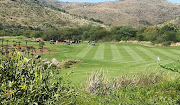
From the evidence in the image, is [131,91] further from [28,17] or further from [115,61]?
[28,17]

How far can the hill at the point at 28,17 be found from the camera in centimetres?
6812

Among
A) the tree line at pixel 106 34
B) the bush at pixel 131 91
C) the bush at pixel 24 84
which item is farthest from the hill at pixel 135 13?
the bush at pixel 24 84

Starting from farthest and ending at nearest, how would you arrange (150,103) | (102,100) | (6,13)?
(6,13) < (102,100) < (150,103)

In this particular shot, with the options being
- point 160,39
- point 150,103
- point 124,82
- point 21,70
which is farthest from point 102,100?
point 160,39

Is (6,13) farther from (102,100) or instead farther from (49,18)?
(102,100)

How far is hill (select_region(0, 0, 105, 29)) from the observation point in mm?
68125

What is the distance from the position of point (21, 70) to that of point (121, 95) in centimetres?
415

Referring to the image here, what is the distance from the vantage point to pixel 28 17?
7562 cm

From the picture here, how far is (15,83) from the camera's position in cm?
350

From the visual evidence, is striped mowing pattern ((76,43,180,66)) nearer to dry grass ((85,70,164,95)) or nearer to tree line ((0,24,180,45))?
dry grass ((85,70,164,95))

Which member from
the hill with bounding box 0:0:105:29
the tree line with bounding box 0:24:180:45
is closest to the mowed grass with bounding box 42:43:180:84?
the tree line with bounding box 0:24:180:45

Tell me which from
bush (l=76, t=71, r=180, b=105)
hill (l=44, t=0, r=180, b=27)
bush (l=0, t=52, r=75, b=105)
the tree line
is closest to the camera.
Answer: bush (l=0, t=52, r=75, b=105)

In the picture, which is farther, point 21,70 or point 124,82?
point 124,82

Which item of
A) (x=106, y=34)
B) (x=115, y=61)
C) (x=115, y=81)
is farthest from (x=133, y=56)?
(x=106, y=34)
